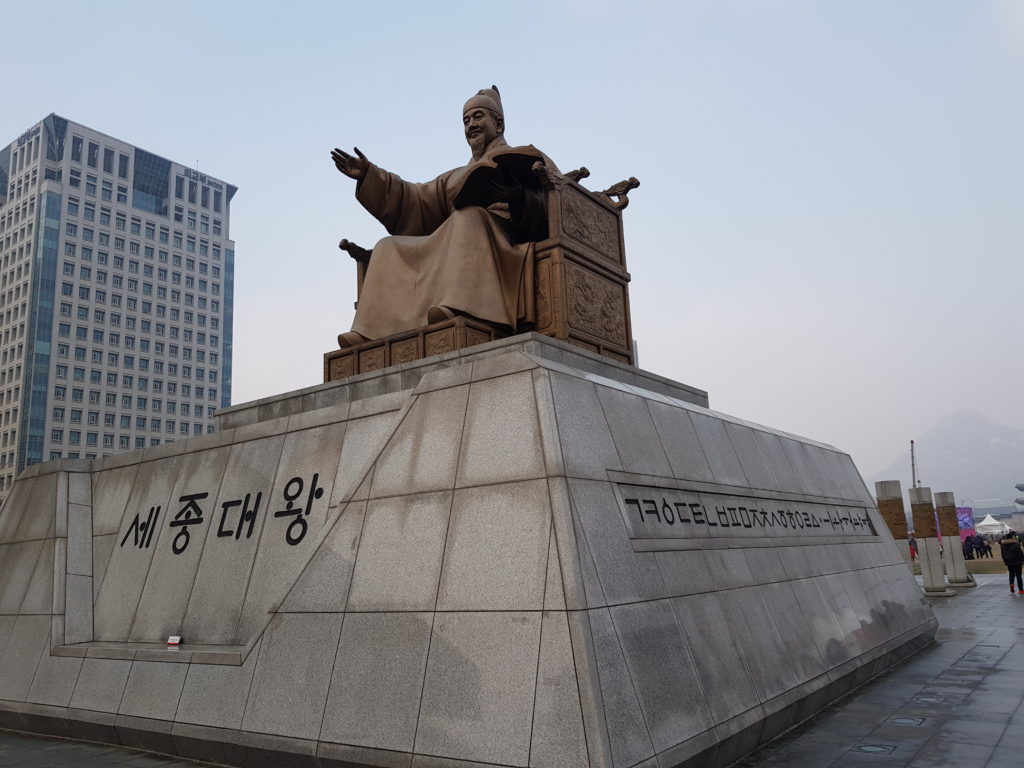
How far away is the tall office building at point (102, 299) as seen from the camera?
64.8 metres

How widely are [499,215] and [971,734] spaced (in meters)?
6.81

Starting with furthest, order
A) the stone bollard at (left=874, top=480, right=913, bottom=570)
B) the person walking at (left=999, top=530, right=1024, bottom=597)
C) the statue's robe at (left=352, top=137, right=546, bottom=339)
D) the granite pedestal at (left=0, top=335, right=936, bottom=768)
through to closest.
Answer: the stone bollard at (left=874, top=480, right=913, bottom=570), the person walking at (left=999, top=530, right=1024, bottom=597), the statue's robe at (left=352, top=137, right=546, bottom=339), the granite pedestal at (left=0, top=335, right=936, bottom=768)

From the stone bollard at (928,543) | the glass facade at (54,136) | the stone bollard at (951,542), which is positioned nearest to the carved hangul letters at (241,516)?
the stone bollard at (928,543)

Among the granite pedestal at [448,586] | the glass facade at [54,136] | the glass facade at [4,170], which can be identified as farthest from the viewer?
the glass facade at [4,170]

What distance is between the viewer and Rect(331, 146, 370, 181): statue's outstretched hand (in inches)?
354

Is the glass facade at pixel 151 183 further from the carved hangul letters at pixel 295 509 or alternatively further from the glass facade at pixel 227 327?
the carved hangul letters at pixel 295 509

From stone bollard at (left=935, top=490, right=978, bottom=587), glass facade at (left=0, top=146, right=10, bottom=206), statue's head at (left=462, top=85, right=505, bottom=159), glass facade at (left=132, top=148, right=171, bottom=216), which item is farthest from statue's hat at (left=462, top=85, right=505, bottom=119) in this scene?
glass facade at (left=0, top=146, right=10, bottom=206)

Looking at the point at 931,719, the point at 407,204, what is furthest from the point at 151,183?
the point at 931,719

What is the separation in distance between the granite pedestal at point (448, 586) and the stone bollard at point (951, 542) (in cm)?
1241

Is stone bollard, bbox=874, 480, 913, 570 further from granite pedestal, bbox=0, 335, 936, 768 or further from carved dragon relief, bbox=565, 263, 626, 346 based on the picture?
carved dragon relief, bbox=565, 263, 626, 346

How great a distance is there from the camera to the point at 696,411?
719 centimetres

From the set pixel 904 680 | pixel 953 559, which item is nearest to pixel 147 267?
pixel 953 559

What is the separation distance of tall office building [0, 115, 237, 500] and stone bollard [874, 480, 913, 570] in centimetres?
6347

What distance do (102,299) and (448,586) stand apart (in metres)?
75.3
